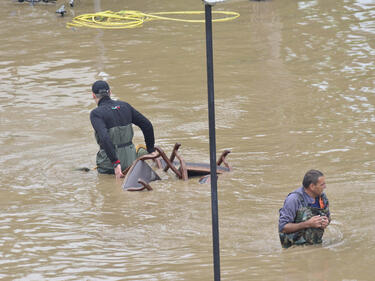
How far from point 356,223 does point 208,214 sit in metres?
1.71

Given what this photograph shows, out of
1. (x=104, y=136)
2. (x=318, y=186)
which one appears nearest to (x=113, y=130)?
(x=104, y=136)

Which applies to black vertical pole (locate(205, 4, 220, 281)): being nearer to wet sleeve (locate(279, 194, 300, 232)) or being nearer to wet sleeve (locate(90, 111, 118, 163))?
wet sleeve (locate(279, 194, 300, 232))

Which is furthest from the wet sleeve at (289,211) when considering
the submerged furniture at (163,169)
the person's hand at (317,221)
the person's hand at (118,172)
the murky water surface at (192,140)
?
the person's hand at (118,172)

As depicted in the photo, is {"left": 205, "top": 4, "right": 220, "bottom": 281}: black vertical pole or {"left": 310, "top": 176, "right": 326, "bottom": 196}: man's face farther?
{"left": 310, "top": 176, "right": 326, "bottom": 196}: man's face

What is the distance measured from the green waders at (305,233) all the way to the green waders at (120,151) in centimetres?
371

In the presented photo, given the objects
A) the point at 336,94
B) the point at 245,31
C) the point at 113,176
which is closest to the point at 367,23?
the point at 245,31

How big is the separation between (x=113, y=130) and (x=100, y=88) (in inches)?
23.6

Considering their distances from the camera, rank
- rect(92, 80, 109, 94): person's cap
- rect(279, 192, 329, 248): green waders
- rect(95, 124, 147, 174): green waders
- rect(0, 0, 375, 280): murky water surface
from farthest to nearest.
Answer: rect(95, 124, 147, 174): green waders < rect(92, 80, 109, 94): person's cap < rect(0, 0, 375, 280): murky water surface < rect(279, 192, 329, 248): green waders

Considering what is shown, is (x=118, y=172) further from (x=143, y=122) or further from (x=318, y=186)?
(x=318, y=186)

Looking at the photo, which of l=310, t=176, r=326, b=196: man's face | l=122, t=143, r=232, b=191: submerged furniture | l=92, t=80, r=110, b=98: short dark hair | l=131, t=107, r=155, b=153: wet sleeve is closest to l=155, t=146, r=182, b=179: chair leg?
l=122, t=143, r=232, b=191: submerged furniture

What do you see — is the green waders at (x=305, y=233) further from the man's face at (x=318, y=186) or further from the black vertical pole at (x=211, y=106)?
the black vertical pole at (x=211, y=106)

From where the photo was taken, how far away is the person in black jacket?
10.5m

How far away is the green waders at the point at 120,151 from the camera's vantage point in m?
10.8

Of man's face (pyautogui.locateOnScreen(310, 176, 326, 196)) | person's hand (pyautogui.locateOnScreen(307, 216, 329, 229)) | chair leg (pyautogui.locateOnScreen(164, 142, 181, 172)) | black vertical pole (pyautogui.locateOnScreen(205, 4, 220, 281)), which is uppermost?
black vertical pole (pyautogui.locateOnScreen(205, 4, 220, 281))
